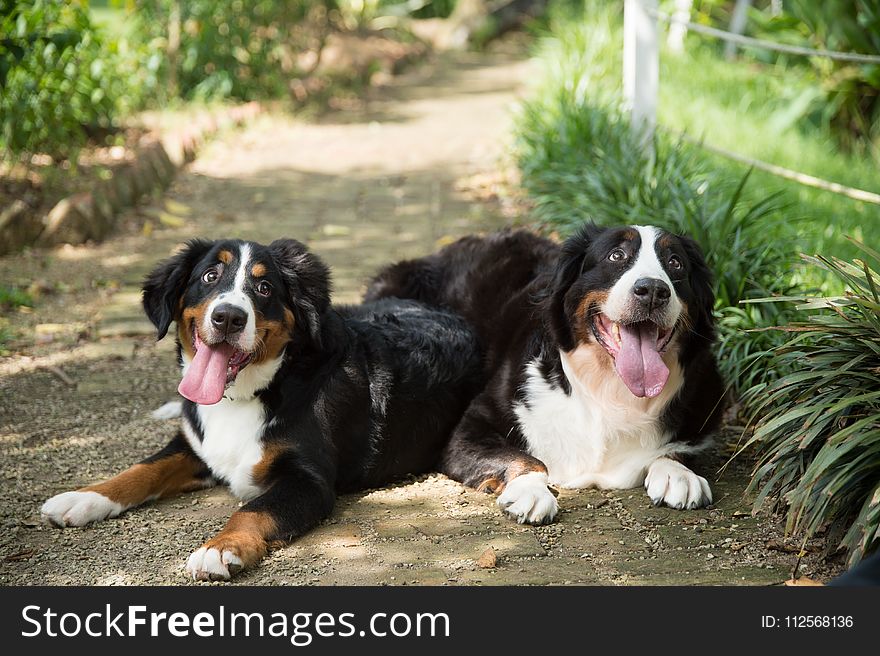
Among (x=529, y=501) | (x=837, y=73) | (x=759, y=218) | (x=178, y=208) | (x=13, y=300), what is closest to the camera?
(x=529, y=501)

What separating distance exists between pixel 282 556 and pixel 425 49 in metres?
15.1

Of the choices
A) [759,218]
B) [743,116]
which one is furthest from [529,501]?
[743,116]

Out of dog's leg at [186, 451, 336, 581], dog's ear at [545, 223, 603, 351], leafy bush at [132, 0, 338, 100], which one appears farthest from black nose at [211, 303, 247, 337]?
leafy bush at [132, 0, 338, 100]

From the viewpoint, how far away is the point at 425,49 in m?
17.7

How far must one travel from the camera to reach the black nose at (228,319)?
3.80 metres

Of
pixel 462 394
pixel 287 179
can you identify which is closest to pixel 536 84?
pixel 287 179

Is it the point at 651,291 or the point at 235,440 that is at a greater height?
the point at 651,291

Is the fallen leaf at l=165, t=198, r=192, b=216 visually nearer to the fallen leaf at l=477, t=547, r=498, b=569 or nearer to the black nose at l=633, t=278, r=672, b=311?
the black nose at l=633, t=278, r=672, b=311

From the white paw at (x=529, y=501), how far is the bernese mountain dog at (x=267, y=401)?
597 millimetres

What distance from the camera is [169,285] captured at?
408 centimetres

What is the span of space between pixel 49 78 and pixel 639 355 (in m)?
5.92

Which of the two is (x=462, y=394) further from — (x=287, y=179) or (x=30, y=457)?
(x=287, y=179)

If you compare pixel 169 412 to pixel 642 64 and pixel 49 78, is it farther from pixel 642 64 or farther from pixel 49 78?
pixel 642 64

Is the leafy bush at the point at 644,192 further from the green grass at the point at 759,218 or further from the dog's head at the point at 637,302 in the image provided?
the dog's head at the point at 637,302
